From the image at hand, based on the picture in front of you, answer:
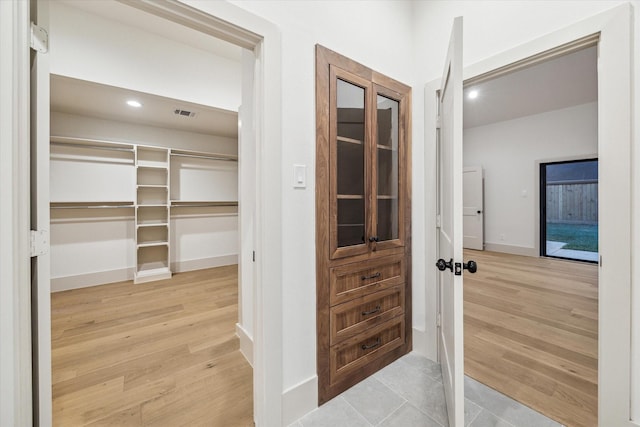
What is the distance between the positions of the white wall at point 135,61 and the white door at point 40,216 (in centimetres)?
Answer: 182

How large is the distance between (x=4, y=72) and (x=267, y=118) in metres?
0.86

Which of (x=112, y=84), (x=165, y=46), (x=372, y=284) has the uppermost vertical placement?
(x=165, y=46)

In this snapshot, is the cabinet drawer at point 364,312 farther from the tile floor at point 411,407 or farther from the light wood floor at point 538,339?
the light wood floor at point 538,339

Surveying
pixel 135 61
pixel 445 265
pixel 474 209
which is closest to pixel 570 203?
pixel 474 209

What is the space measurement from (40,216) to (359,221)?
1489 mm

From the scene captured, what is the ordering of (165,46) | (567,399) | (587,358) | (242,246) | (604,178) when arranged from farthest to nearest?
(165,46)
(242,246)
(587,358)
(567,399)
(604,178)

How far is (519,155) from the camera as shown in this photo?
5.43 metres

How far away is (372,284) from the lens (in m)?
1.77

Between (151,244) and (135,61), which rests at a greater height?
(135,61)

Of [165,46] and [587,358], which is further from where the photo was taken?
[165,46]

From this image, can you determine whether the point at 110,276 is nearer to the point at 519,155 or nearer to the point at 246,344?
the point at 246,344

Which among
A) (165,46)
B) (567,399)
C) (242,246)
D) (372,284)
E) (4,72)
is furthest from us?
(165,46)

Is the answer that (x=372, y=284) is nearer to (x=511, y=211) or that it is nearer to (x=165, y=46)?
(x=165, y=46)

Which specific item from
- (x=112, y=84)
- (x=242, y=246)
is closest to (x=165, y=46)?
(x=112, y=84)
